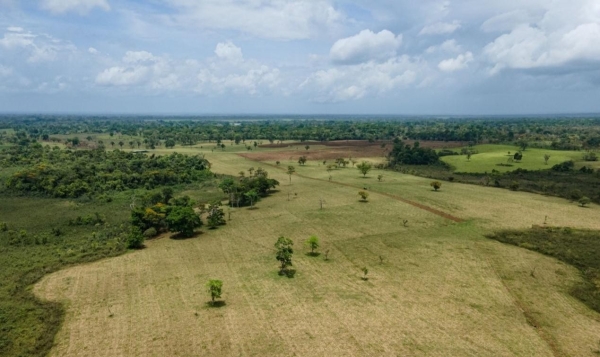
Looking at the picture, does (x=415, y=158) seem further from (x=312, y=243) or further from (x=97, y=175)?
(x=97, y=175)

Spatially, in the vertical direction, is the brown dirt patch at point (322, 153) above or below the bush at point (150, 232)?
above

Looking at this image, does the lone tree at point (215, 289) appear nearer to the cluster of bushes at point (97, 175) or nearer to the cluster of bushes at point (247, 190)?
the cluster of bushes at point (247, 190)

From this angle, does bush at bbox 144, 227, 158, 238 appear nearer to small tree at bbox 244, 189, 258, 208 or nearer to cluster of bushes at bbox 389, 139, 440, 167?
small tree at bbox 244, 189, 258, 208

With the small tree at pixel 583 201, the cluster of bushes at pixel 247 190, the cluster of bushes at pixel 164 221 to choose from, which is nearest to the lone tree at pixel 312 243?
the cluster of bushes at pixel 164 221

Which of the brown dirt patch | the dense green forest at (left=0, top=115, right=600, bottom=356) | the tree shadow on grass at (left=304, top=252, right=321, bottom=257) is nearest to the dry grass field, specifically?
the tree shadow on grass at (left=304, top=252, right=321, bottom=257)

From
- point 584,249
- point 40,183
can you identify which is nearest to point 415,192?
point 584,249

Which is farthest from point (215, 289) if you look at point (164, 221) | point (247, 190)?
point (247, 190)
